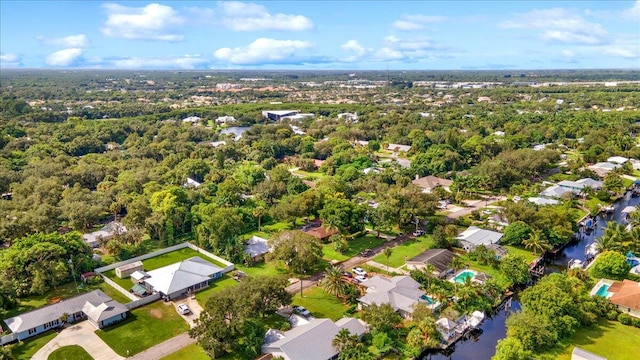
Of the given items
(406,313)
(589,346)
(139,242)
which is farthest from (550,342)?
(139,242)

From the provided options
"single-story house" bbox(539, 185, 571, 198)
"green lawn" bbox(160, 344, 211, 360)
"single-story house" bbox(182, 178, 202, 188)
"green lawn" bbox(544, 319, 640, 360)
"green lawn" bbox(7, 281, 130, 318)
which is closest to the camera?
"green lawn" bbox(544, 319, 640, 360)

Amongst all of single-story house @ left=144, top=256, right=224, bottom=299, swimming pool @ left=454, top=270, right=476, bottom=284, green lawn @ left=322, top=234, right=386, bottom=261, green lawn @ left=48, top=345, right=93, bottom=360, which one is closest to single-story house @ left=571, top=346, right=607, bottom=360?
swimming pool @ left=454, top=270, right=476, bottom=284

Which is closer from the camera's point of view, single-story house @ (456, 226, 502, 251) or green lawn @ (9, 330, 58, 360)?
green lawn @ (9, 330, 58, 360)

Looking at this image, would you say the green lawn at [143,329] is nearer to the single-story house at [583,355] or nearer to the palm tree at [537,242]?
the single-story house at [583,355]

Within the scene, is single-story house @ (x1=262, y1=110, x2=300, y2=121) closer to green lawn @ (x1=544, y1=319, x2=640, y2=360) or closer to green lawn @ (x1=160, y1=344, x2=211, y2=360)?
green lawn @ (x1=160, y1=344, x2=211, y2=360)

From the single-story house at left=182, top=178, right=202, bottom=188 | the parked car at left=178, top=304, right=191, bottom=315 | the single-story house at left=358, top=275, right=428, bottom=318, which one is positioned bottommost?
the parked car at left=178, top=304, right=191, bottom=315

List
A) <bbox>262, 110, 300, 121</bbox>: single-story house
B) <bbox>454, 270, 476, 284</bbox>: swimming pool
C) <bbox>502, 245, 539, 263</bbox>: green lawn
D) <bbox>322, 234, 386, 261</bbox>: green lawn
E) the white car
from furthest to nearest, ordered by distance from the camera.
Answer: <bbox>262, 110, 300, 121</bbox>: single-story house < <bbox>322, 234, 386, 261</bbox>: green lawn < <bbox>502, 245, 539, 263</bbox>: green lawn < the white car < <bbox>454, 270, 476, 284</bbox>: swimming pool

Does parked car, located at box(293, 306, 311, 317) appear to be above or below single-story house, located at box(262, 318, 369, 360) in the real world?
below
